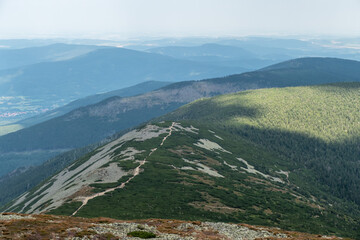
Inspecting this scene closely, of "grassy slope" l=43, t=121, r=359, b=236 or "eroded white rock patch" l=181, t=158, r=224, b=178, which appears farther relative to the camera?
"eroded white rock patch" l=181, t=158, r=224, b=178

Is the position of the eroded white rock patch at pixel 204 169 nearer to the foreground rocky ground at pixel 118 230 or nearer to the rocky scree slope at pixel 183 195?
the rocky scree slope at pixel 183 195

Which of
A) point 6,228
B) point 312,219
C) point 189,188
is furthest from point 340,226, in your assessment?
point 6,228

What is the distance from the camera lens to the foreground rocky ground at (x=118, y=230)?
4981cm

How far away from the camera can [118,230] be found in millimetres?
55281

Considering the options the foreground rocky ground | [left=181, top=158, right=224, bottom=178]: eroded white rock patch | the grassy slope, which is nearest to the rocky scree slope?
the grassy slope

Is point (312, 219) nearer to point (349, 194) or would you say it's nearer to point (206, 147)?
point (206, 147)

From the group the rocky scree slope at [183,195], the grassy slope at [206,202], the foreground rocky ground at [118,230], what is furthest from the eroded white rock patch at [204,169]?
the foreground rocky ground at [118,230]

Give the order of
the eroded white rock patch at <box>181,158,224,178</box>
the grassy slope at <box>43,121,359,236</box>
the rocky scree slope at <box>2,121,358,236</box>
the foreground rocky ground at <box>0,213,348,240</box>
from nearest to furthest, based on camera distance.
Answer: the foreground rocky ground at <box>0,213,348,240</box> < the grassy slope at <box>43,121,359,236</box> < the rocky scree slope at <box>2,121,358,236</box> < the eroded white rock patch at <box>181,158,224,178</box>

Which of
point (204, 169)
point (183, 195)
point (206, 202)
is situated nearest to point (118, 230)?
point (206, 202)

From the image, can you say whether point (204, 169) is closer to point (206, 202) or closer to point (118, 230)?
point (206, 202)

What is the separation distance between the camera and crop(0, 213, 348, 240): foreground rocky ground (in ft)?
163

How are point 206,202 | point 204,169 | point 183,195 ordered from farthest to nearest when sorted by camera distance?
1. point 204,169
2. point 183,195
3. point 206,202

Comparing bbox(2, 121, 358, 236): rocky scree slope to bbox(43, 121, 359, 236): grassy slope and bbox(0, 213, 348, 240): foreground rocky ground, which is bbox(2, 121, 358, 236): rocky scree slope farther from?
bbox(0, 213, 348, 240): foreground rocky ground

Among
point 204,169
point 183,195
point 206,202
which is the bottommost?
point 204,169
